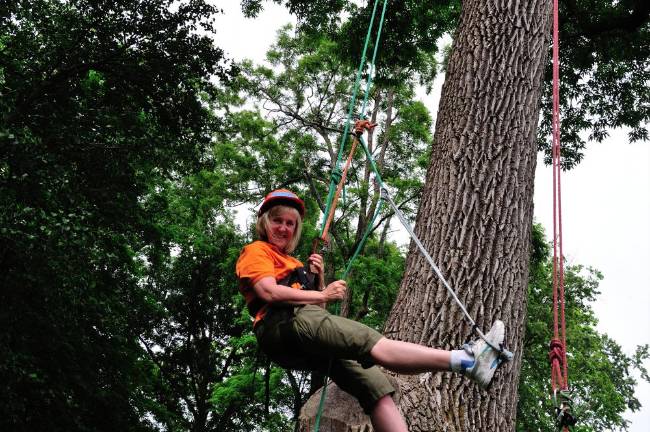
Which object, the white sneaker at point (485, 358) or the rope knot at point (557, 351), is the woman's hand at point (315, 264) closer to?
the white sneaker at point (485, 358)

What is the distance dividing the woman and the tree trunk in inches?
8.4

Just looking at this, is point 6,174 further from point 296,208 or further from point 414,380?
point 414,380

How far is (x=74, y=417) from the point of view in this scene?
7.75 m

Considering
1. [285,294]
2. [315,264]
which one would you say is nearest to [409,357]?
[285,294]

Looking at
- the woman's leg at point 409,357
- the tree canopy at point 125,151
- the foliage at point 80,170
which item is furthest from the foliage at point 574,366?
the woman's leg at point 409,357

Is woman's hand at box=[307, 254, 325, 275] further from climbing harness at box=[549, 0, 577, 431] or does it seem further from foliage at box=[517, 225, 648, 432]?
foliage at box=[517, 225, 648, 432]

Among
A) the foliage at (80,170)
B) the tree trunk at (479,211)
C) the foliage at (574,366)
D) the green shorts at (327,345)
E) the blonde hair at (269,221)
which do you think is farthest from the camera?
the foliage at (574,366)

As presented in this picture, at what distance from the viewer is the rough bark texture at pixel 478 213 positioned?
100 inches

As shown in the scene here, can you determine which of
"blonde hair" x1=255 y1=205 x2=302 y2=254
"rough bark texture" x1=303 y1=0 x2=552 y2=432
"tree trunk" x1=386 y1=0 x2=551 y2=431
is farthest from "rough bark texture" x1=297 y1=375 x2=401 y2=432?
"blonde hair" x1=255 y1=205 x2=302 y2=254

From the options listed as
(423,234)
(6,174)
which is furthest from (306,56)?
(423,234)

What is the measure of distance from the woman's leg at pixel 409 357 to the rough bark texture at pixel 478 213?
31 centimetres

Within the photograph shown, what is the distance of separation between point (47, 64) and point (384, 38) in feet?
16.8

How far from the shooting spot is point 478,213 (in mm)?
2920

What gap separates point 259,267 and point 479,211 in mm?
1282
